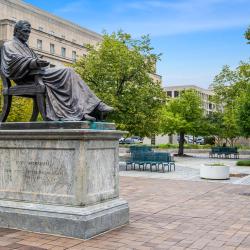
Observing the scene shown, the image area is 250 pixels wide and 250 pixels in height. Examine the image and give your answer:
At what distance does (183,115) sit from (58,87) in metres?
29.4

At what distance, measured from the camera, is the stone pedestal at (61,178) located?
7215mm

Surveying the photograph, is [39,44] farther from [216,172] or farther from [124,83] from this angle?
[216,172]

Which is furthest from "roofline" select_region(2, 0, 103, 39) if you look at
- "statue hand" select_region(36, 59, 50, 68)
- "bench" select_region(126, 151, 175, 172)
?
"statue hand" select_region(36, 59, 50, 68)

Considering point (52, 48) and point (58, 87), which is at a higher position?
point (52, 48)

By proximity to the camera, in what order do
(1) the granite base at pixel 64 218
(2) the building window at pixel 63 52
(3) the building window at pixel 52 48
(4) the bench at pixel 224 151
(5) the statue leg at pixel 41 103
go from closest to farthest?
1. (1) the granite base at pixel 64 218
2. (5) the statue leg at pixel 41 103
3. (4) the bench at pixel 224 151
4. (3) the building window at pixel 52 48
5. (2) the building window at pixel 63 52

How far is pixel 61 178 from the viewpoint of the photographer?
743cm

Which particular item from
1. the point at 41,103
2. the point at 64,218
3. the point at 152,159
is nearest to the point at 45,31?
the point at 152,159

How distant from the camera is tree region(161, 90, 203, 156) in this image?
35781mm

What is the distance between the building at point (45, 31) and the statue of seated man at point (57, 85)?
44300 mm

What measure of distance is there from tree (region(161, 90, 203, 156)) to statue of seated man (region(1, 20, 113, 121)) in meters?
27.2

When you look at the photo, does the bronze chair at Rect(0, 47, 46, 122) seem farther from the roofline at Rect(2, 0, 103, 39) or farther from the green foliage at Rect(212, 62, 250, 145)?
the roofline at Rect(2, 0, 103, 39)

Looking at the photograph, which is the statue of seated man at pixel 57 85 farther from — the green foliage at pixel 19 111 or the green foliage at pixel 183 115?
the green foliage at pixel 183 115

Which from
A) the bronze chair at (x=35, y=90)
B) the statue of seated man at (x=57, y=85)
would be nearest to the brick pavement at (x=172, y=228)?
the statue of seated man at (x=57, y=85)

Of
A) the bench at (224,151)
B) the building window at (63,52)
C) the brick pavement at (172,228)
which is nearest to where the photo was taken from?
the brick pavement at (172,228)
